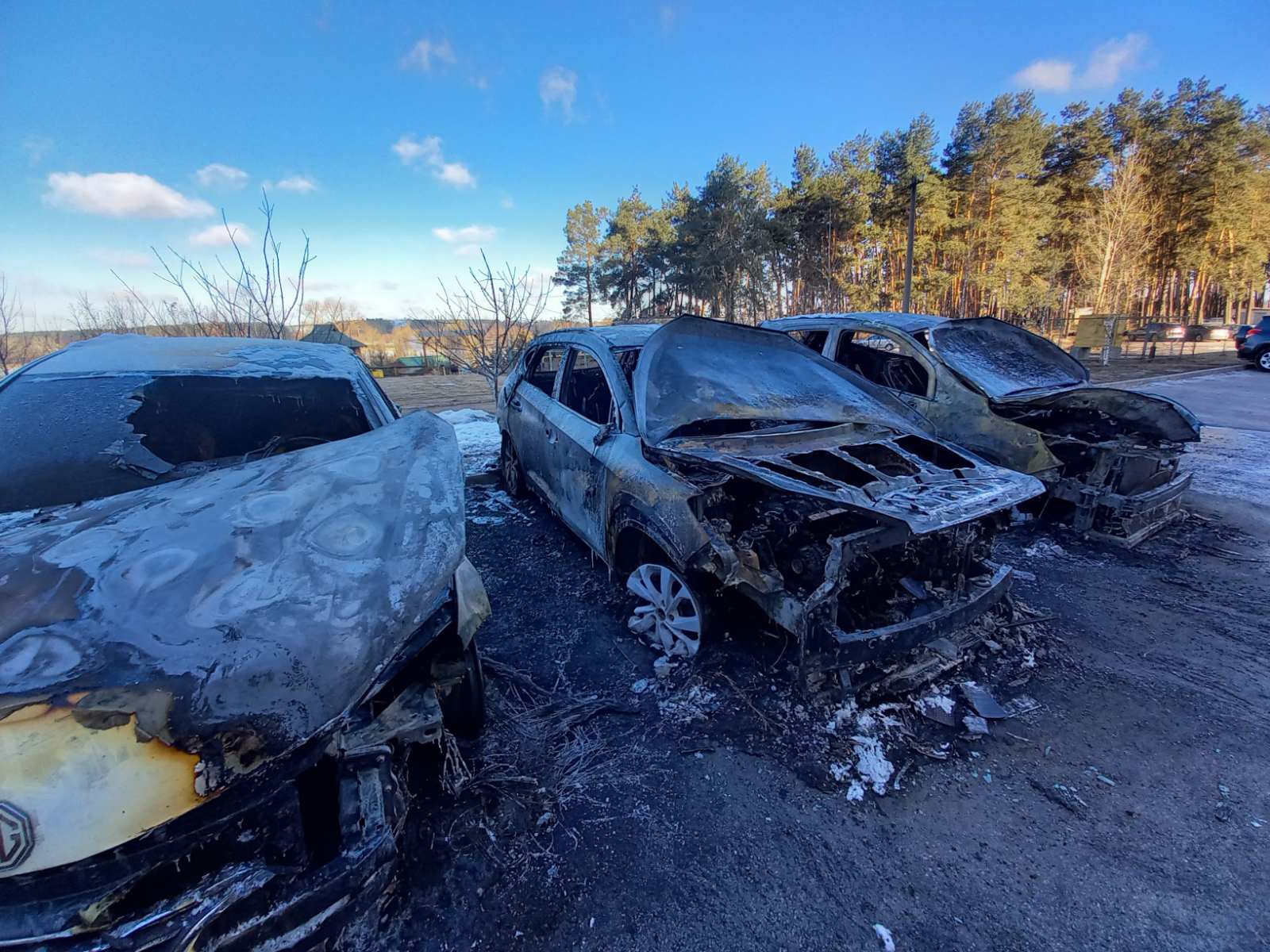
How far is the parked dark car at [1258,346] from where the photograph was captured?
15.9 meters

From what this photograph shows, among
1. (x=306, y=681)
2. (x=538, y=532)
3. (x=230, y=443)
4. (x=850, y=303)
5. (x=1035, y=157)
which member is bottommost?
(x=538, y=532)

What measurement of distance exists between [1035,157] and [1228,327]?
12.6 m

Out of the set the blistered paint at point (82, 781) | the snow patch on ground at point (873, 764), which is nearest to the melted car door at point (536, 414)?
the snow patch on ground at point (873, 764)

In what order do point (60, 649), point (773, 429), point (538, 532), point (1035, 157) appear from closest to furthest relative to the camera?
point (60, 649)
point (773, 429)
point (538, 532)
point (1035, 157)

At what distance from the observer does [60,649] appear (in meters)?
1.19

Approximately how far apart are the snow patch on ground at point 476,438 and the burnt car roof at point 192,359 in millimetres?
1996

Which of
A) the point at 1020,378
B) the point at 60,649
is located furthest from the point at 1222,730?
the point at 60,649

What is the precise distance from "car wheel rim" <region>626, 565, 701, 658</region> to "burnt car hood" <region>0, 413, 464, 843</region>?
1.37 metres

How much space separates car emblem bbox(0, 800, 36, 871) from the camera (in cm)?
100

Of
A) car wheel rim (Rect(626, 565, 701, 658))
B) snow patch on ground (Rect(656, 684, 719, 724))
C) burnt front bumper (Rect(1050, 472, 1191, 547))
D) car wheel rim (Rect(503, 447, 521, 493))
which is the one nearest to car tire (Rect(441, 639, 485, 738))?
snow patch on ground (Rect(656, 684, 719, 724))

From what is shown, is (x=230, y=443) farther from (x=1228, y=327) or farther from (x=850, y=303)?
(x=1228, y=327)

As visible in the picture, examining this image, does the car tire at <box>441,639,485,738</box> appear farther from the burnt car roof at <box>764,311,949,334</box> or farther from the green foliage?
the green foliage

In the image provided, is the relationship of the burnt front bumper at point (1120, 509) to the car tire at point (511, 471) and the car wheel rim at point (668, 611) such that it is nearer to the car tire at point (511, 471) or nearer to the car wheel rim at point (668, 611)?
the car wheel rim at point (668, 611)

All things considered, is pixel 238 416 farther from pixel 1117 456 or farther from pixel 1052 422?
pixel 1052 422
